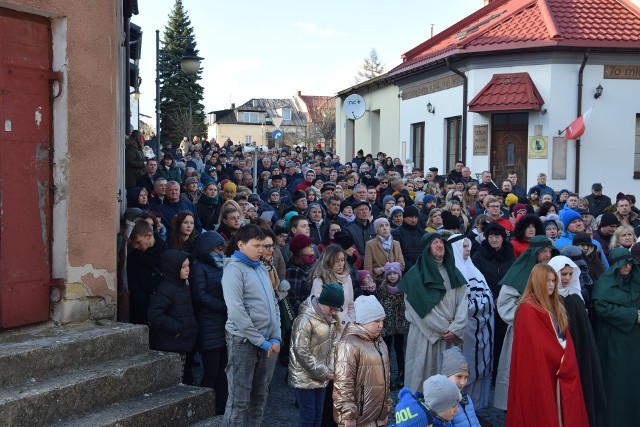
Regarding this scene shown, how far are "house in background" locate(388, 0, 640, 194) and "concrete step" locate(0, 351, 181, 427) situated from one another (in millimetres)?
15179

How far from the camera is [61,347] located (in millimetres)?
5762

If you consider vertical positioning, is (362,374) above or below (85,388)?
above

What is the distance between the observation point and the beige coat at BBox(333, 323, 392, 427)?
5324 mm

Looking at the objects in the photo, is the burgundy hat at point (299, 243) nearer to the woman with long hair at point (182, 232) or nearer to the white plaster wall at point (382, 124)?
the woman with long hair at point (182, 232)

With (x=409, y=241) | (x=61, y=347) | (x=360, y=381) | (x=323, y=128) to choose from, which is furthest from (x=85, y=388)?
(x=323, y=128)

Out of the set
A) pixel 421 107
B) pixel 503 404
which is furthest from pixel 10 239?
pixel 421 107

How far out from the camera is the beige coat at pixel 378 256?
9156 millimetres

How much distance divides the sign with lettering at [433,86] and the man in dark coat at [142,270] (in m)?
15.5

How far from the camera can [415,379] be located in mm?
7348

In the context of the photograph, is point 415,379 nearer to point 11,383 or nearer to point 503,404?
point 503,404

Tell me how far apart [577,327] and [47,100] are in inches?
196

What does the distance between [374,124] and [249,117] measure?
60.5 metres

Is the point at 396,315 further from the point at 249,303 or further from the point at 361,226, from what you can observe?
the point at 249,303

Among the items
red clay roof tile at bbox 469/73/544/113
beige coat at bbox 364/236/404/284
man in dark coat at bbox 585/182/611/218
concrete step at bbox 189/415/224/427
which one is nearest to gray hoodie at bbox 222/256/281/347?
concrete step at bbox 189/415/224/427
